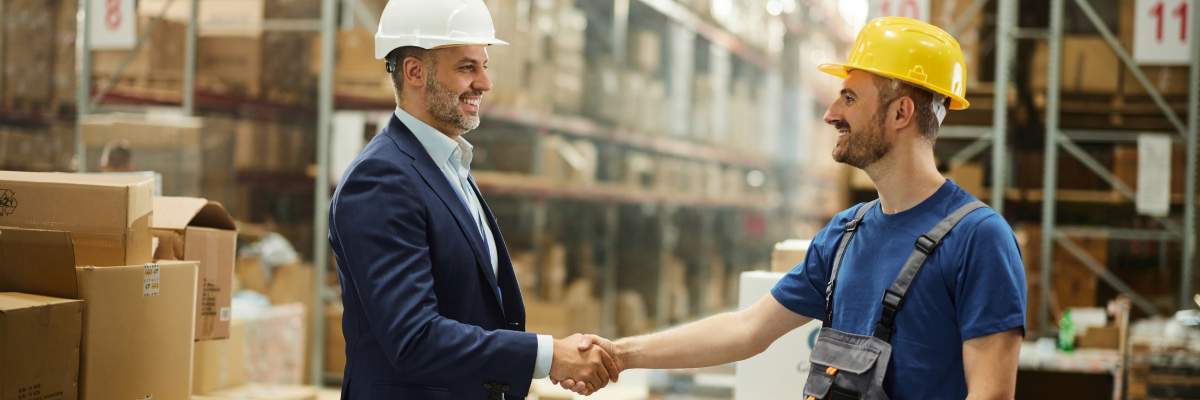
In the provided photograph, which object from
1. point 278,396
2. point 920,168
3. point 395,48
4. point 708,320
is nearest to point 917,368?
point 920,168

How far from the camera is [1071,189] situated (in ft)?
23.5

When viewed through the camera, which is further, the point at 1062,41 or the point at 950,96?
the point at 1062,41

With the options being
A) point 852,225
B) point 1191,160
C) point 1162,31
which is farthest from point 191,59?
point 1191,160

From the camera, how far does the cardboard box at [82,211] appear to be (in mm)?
2336

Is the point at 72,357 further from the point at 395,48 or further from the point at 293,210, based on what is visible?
the point at 293,210

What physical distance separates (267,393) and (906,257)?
9.45 ft

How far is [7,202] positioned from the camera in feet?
7.72

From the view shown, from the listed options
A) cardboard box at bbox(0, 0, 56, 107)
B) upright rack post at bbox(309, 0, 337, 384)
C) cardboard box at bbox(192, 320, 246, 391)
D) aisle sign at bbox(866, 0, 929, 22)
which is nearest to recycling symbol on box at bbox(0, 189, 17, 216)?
cardboard box at bbox(192, 320, 246, 391)

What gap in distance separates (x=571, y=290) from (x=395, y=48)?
516 cm

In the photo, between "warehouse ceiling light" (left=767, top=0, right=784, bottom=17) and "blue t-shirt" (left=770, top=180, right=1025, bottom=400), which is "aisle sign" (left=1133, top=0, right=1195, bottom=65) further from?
"blue t-shirt" (left=770, top=180, right=1025, bottom=400)

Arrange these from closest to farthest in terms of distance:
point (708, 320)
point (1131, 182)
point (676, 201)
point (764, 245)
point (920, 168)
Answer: point (920, 168) < point (708, 320) < point (1131, 182) < point (676, 201) < point (764, 245)

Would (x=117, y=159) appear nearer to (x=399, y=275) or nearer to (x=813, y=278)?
(x=399, y=275)

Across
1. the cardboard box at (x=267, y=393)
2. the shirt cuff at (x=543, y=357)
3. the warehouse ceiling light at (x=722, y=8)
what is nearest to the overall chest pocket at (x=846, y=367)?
the shirt cuff at (x=543, y=357)

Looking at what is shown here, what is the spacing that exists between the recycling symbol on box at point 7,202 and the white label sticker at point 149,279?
13.9 inches
